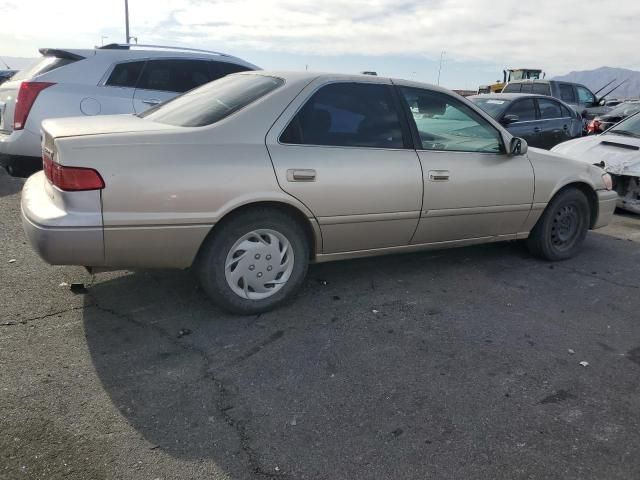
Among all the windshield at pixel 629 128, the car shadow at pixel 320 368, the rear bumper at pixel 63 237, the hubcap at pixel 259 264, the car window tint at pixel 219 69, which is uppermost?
the car window tint at pixel 219 69

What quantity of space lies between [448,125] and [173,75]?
3766 mm

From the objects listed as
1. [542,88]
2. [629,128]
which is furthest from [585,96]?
[629,128]

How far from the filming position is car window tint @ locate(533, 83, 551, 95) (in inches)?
563

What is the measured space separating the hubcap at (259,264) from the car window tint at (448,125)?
1.39 metres

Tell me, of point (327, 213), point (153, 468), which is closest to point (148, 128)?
point (327, 213)

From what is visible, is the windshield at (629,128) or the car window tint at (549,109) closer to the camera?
the windshield at (629,128)

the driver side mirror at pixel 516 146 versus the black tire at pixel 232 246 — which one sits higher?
the driver side mirror at pixel 516 146

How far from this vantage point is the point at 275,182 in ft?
11.0

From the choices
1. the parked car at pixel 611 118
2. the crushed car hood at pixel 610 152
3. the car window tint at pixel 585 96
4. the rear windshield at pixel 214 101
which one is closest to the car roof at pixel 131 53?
the rear windshield at pixel 214 101

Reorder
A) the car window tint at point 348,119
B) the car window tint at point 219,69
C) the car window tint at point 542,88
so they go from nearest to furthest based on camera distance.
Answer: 1. the car window tint at point 348,119
2. the car window tint at point 219,69
3. the car window tint at point 542,88

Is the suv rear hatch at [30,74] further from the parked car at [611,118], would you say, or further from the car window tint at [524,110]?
the parked car at [611,118]

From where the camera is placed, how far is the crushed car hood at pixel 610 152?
6.56 m

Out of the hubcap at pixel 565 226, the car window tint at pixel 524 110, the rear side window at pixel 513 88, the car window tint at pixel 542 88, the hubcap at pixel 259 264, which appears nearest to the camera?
the hubcap at pixel 259 264

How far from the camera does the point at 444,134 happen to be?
13.7ft
